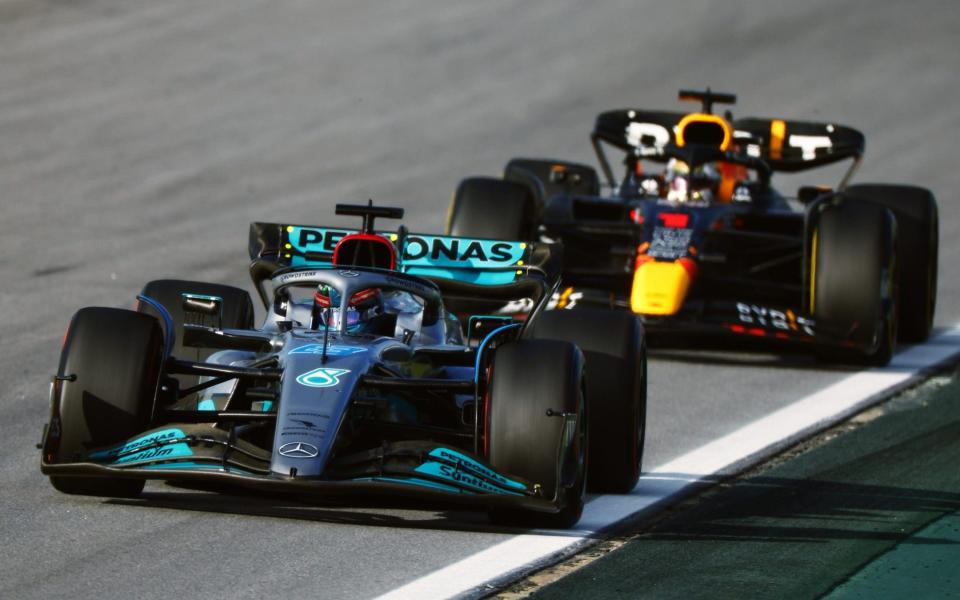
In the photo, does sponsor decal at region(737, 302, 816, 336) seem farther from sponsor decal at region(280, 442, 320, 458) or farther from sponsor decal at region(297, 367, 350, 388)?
sponsor decal at region(280, 442, 320, 458)

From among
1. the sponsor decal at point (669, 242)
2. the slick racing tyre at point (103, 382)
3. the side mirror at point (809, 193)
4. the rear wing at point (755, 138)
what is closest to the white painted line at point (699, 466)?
the side mirror at point (809, 193)

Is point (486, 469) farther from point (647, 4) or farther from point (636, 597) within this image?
point (647, 4)

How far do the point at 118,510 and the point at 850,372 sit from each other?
715 centimetres

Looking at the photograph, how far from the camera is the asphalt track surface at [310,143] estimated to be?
821 cm

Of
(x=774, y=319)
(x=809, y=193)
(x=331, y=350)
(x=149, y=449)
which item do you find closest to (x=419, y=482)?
(x=331, y=350)

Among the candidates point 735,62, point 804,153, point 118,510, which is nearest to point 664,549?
point 118,510

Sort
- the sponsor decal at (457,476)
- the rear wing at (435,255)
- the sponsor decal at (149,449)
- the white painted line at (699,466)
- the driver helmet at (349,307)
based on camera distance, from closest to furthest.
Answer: the white painted line at (699,466) → the sponsor decal at (457,476) → the sponsor decal at (149,449) → the driver helmet at (349,307) → the rear wing at (435,255)

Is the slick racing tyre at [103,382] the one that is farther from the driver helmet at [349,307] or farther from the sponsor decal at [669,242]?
the sponsor decal at [669,242]

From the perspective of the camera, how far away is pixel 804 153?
1688 cm

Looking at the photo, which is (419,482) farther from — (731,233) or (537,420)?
(731,233)

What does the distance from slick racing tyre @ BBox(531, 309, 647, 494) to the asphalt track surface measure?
39.3 inches

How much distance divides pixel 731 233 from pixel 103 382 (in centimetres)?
727

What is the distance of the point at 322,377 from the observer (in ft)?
28.0

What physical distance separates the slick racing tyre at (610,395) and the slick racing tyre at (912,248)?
6560 millimetres
